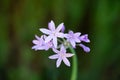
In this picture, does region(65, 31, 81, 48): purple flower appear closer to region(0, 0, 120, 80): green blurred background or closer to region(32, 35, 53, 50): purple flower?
region(32, 35, 53, 50): purple flower

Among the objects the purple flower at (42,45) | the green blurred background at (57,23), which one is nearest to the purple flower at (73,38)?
the purple flower at (42,45)

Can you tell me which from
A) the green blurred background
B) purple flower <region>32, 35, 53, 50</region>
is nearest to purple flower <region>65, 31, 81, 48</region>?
purple flower <region>32, 35, 53, 50</region>

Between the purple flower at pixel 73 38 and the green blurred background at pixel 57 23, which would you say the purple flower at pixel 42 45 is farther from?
the green blurred background at pixel 57 23

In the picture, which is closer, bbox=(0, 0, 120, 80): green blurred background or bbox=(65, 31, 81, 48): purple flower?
bbox=(65, 31, 81, 48): purple flower

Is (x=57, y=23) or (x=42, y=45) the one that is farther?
(x=57, y=23)

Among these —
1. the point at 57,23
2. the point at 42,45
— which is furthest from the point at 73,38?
the point at 57,23

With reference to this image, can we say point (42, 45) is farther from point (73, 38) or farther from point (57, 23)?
point (57, 23)

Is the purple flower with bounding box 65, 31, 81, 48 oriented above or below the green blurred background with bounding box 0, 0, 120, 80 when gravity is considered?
below
